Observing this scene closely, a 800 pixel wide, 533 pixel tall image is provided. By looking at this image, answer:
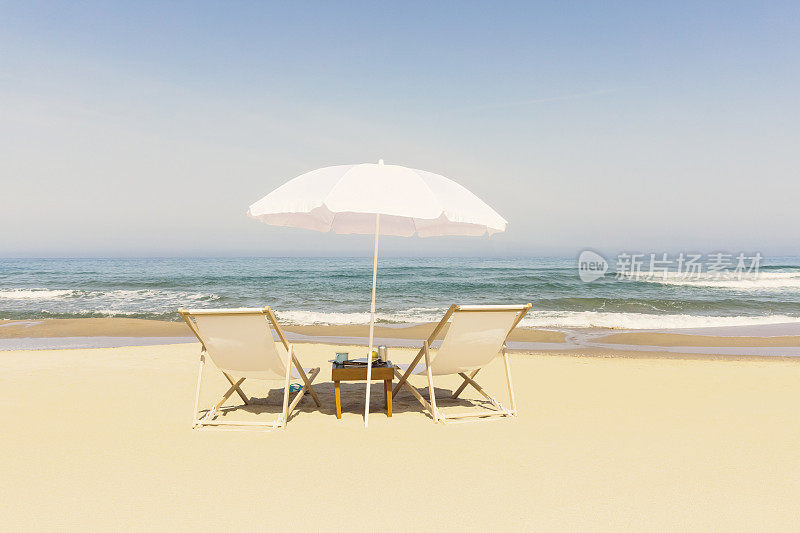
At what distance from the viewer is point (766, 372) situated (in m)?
6.60

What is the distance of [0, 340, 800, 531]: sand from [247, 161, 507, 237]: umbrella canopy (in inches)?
68.8

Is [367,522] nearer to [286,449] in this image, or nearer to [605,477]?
[286,449]

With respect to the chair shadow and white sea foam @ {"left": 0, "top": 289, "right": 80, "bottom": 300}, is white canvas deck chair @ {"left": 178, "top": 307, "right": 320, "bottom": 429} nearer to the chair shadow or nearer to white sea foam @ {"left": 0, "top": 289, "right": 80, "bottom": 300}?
the chair shadow

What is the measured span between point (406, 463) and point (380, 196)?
196 centimetres

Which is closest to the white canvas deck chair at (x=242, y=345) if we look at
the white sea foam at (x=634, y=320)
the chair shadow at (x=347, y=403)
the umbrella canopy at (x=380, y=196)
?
the chair shadow at (x=347, y=403)

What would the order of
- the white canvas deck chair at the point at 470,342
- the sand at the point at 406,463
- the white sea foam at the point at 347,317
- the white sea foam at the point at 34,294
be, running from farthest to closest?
the white sea foam at the point at 34,294 < the white sea foam at the point at 347,317 < the white canvas deck chair at the point at 470,342 < the sand at the point at 406,463

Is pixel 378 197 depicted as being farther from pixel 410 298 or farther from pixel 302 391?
pixel 410 298

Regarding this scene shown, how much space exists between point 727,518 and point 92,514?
327 centimetres

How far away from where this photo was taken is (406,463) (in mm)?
3260

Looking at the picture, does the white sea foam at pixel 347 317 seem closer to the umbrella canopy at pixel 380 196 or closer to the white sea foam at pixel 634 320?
the white sea foam at pixel 634 320

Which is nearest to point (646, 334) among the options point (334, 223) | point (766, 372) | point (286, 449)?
point (766, 372)

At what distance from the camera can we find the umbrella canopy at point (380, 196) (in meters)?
3.79

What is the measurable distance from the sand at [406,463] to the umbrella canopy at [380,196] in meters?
1.75

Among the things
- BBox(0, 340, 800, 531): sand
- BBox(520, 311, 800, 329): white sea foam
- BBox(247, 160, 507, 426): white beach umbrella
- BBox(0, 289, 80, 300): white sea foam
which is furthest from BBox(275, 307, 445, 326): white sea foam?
BBox(0, 289, 80, 300): white sea foam
